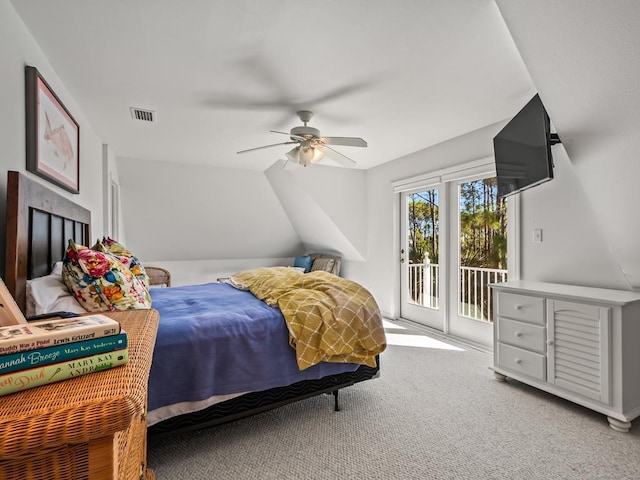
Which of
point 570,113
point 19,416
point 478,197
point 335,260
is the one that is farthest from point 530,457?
point 335,260

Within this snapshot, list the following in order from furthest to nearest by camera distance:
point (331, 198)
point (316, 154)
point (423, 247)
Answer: point (331, 198), point (423, 247), point (316, 154)

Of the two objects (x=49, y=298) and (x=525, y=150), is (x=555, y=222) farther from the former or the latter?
(x=49, y=298)

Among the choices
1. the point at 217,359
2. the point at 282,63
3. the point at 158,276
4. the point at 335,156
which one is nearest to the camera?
the point at 217,359

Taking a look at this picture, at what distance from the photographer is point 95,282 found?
1.58m

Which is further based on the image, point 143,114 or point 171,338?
point 143,114

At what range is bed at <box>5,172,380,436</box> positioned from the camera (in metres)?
1.41

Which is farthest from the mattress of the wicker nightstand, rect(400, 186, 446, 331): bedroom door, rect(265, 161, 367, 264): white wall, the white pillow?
rect(265, 161, 367, 264): white wall

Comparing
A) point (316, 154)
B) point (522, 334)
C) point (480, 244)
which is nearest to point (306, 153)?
point (316, 154)

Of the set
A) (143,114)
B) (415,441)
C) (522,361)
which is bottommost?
(415,441)

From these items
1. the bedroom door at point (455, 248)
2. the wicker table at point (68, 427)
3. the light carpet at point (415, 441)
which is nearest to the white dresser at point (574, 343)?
the light carpet at point (415, 441)

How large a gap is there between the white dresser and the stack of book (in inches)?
100

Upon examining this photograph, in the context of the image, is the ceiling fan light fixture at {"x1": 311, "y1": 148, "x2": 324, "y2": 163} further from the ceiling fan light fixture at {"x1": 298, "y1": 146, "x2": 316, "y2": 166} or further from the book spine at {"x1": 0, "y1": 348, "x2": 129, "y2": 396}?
the book spine at {"x1": 0, "y1": 348, "x2": 129, "y2": 396}

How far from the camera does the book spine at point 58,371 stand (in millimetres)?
573

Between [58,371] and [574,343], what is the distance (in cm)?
270
